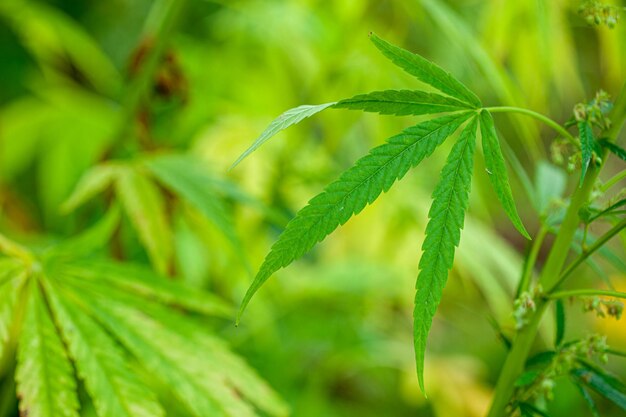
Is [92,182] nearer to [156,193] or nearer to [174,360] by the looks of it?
[156,193]

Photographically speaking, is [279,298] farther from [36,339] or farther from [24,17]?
[36,339]

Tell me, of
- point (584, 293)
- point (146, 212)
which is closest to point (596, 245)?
point (584, 293)

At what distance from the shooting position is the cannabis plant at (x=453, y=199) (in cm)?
34

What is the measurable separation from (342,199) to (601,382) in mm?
201

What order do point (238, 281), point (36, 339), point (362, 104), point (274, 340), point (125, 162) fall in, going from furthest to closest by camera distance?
point (274, 340) < point (238, 281) < point (125, 162) < point (36, 339) < point (362, 104)

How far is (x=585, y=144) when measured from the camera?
365mm

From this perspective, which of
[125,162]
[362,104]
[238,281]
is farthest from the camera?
[238,281]

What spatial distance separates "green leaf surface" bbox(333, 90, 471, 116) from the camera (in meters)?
0.36

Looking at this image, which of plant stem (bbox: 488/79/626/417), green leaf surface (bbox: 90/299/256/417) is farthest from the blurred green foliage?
plant stem (bbox: 488/79/626/417)

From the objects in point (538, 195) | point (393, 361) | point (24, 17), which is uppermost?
point (24, 17)

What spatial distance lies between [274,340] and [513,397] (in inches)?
30.6

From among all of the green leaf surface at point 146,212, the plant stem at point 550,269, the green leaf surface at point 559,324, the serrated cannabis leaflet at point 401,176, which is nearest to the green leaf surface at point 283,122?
the serrated cannabis leaflet at point 401,176

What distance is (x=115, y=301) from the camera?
1.80ft

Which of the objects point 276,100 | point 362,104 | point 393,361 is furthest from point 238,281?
point 362,104
